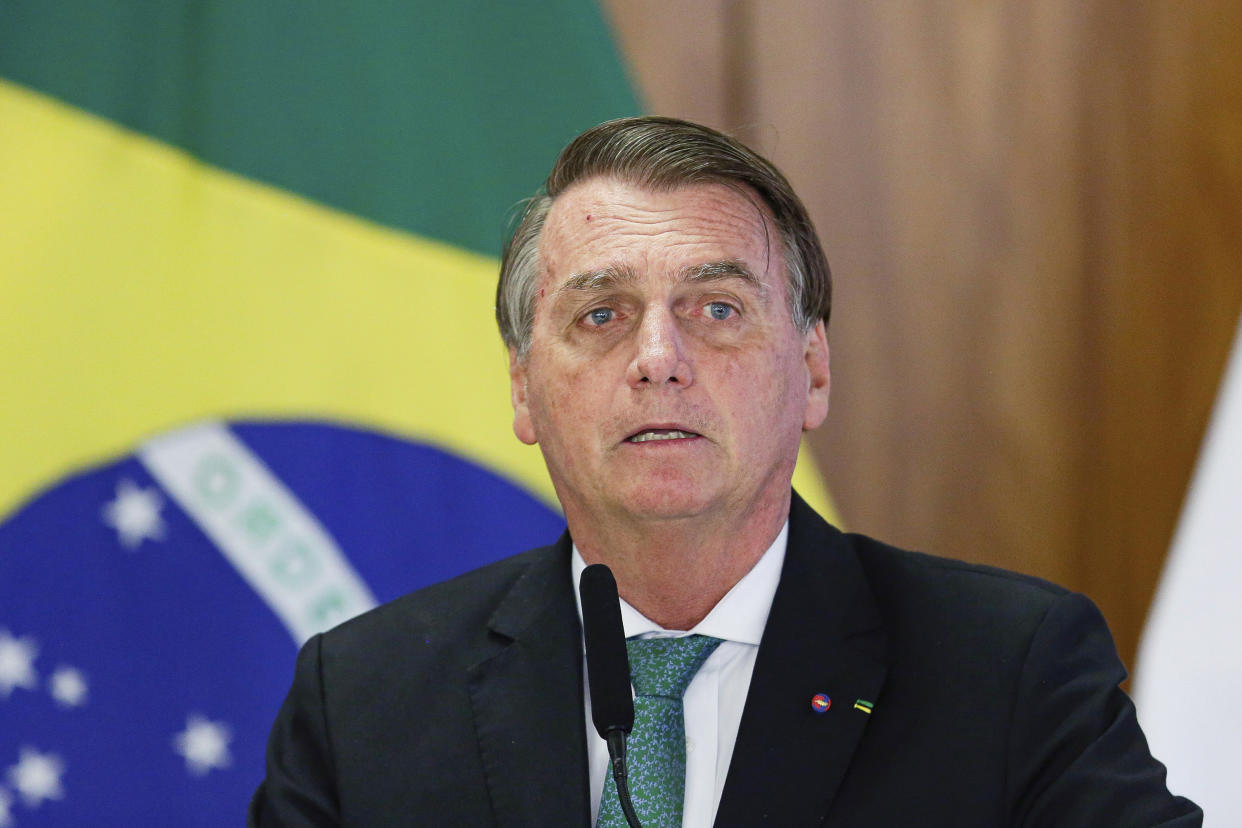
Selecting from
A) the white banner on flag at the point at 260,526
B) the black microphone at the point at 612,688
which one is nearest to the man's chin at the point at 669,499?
the black microphone at the point at 612,688

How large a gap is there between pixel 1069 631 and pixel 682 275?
2.10ft

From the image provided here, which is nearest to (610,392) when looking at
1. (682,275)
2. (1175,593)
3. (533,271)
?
(682,275)

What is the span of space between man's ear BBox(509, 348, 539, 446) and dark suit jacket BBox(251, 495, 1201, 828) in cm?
16

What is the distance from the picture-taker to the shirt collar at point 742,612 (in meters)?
1.49

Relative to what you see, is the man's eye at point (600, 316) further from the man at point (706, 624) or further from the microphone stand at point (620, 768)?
the microphone stand at point (620, 768)

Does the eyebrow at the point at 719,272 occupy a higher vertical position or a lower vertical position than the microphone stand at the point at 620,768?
higher

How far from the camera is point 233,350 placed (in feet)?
7.06

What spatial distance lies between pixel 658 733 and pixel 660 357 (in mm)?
433

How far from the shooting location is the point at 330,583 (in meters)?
2.13

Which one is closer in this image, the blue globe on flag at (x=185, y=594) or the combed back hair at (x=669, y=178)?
the combed back hair at (x=669, y=178)

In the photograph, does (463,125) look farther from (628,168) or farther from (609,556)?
(609,556)

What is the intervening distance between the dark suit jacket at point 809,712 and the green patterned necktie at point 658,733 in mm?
62

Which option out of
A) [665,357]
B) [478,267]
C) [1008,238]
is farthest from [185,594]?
[1008,238]

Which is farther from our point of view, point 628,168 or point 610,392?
point 628,168
